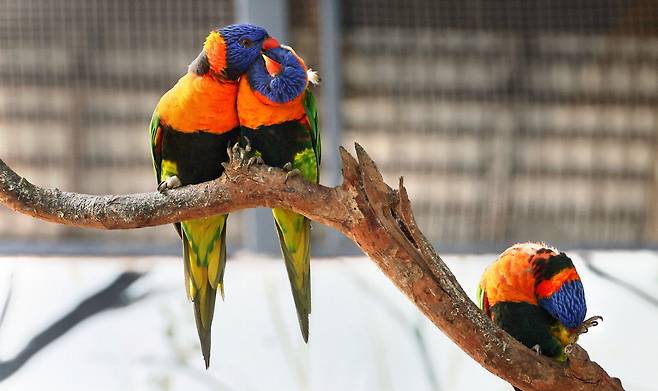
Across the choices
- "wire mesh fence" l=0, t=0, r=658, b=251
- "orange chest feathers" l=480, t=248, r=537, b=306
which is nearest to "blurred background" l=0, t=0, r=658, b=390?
"wire mesh fence" l=0, t=0, r=658, b=251

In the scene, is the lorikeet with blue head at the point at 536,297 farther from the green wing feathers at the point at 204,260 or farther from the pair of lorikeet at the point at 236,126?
the green wing feathers at the point at 204,260

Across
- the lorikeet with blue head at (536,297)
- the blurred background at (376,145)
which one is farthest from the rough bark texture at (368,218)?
the blurred background at (376,145)

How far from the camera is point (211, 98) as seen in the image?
182 cm

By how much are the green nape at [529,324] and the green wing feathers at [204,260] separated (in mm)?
877

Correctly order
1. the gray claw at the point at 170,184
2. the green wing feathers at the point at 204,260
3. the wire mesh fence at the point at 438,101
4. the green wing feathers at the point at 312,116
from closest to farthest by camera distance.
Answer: the gray claw at the point at 170,184, the green wing feathers at the point at 312,116, the green wing feathers at the point at 204,260, the wire mesh fence at the point at 438,101

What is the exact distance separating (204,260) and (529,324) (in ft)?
3.12

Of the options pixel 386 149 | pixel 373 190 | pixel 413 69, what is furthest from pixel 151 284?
pixel 373 190

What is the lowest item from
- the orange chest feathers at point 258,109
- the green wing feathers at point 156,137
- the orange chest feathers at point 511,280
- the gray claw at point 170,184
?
the orange chest feathers at point 511,280

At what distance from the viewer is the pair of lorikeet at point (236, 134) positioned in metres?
1.80

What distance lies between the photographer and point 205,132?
6.09 feet

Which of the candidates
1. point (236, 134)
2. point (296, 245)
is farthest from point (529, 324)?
point (236, 134)

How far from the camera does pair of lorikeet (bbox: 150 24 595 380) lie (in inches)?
70.9

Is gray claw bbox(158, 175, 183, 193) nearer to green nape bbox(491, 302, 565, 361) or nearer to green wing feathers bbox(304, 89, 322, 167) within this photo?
green wing feathers bbox(304, 89, 322, 167)

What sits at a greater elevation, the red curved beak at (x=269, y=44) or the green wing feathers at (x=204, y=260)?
the red curved beak at (x=269, y=44)
